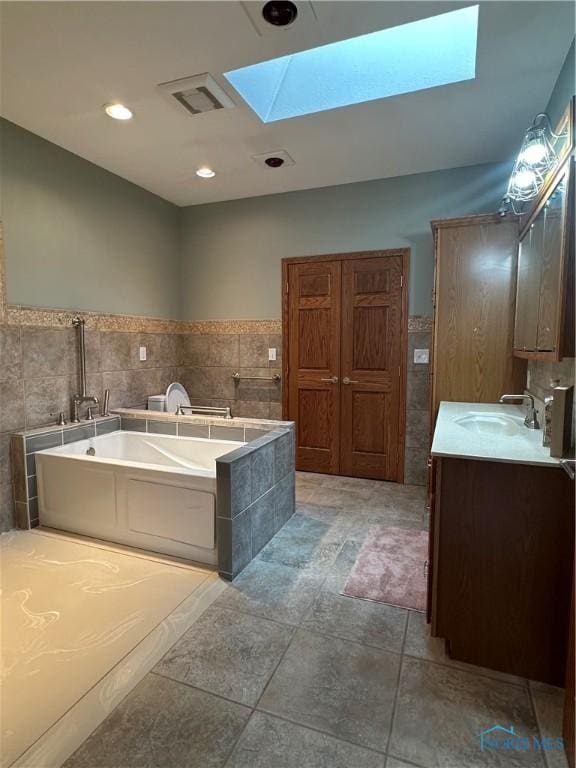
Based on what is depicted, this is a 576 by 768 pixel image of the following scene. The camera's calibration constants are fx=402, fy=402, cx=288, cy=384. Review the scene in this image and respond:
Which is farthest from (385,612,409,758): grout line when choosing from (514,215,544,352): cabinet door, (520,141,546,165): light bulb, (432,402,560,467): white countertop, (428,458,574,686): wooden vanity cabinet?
(520,141,546,165): light bulb

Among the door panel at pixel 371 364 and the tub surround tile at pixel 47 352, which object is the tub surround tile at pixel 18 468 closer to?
the tub surround tile at pixel 47 352

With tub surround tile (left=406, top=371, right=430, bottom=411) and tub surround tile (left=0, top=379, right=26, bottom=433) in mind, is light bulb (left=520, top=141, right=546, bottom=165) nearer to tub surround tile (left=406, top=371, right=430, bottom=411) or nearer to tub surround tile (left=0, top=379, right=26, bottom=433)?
tub surround tile (left=406, top=371, right=430, bottom=411)

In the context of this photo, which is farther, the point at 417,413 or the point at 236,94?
the point at 417,413

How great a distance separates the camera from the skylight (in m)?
2.16

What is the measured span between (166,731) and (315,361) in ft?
9.83

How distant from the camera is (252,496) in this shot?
Result: 7.71 feet

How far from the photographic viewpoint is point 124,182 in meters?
3.60

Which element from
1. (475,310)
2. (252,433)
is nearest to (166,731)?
(252,433)

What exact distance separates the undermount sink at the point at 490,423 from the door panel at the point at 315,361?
156 centimetres

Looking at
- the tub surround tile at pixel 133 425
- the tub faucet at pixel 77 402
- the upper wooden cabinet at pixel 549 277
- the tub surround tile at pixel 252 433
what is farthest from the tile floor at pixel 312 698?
the tub faucet at pixel 77 402

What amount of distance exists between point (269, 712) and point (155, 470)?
135cm

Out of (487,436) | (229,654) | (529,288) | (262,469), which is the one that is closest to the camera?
(229,654)

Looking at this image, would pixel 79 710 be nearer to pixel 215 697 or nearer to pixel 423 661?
pixel 215 697

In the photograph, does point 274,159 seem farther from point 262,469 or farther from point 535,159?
point 262,469
